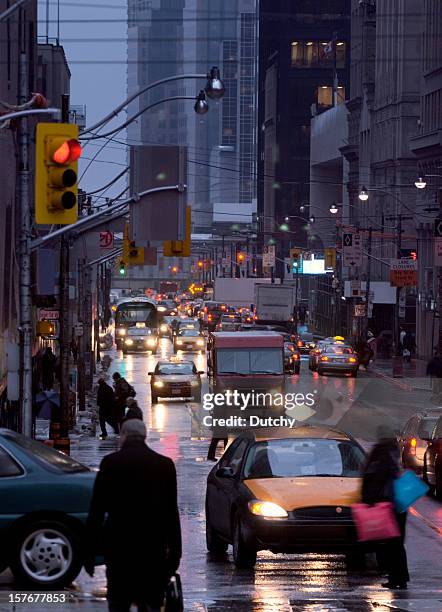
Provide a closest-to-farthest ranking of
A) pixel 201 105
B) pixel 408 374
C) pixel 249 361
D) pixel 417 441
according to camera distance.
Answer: pixel 417 441 < pixel 201 105 < pixel 249 361 < pixel 408 374

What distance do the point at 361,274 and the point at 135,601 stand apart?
332 feet

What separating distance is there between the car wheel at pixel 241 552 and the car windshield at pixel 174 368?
38.2 metres

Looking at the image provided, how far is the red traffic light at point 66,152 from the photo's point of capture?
18.3 meters

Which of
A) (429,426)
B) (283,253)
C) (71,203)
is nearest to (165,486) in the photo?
(71,203)

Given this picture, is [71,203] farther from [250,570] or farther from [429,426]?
[429,426]

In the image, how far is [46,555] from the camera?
13.5m

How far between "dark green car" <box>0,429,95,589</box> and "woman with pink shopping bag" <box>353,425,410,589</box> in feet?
8.62

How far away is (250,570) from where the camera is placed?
1602 centimetres

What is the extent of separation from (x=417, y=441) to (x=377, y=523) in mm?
14139

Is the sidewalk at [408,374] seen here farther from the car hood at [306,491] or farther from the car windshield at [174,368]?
the car hood at [306,491]

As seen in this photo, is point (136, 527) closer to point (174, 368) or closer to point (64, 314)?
point (64, 314)

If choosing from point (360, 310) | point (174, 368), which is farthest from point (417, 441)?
point (360, 310)

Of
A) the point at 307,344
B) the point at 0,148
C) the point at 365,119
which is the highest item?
the point at 365,119

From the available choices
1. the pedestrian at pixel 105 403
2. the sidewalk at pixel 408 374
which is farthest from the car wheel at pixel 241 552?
the sidewalk at pixel 408 374
